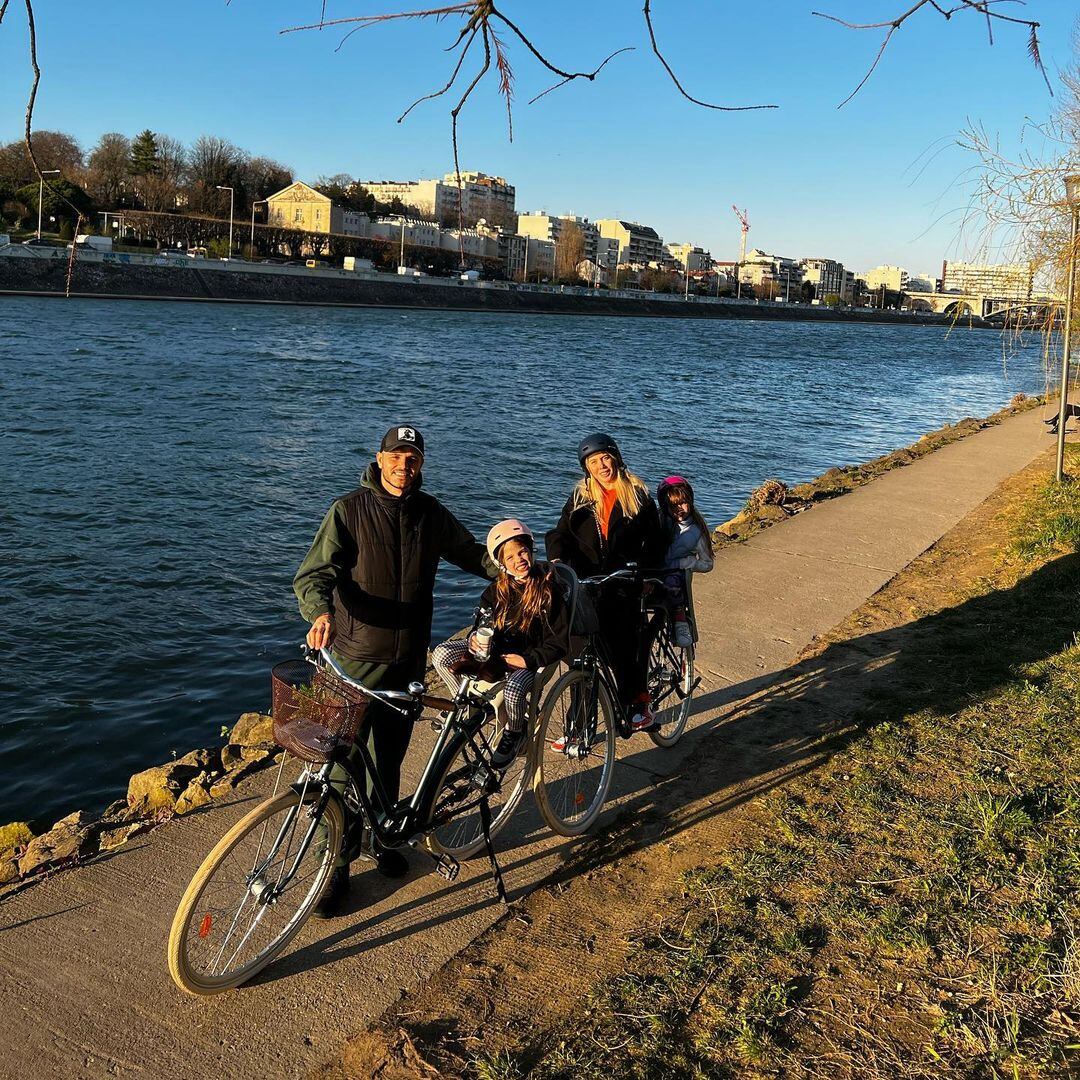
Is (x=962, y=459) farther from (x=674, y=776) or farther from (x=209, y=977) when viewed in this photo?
(x=209, y=977)

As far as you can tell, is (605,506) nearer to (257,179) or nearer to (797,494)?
(797,494)

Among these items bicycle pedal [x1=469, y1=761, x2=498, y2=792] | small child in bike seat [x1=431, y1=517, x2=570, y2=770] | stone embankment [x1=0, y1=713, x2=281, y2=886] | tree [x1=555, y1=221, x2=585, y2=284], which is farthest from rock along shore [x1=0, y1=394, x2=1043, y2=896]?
tree [x1=555, y1=221, x2=585, y2=284]

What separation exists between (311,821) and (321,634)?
660 millimetres

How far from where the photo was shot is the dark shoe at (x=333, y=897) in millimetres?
3873

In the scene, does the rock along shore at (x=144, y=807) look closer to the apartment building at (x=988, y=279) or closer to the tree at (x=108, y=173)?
the apartment building at (x=988, y=279)

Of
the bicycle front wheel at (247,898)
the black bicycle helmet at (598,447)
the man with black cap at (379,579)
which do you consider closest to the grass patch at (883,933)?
the bicycle front wheel at (247,898)

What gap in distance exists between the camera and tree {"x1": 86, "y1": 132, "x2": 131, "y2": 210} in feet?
281

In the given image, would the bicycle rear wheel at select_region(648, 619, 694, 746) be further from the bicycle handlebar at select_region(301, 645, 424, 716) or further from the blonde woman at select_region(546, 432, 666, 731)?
the bicycle handlebar at select_region(301, 645, 424, 716)

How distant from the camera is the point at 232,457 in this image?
20625 millimetres

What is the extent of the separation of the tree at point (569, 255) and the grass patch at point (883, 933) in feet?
492

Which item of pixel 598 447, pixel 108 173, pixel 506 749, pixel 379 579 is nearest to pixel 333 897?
pixel 506 749

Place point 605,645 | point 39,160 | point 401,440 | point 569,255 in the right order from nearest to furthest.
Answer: point 39,160 < point 401,440 < point 605,645 < point 569,255

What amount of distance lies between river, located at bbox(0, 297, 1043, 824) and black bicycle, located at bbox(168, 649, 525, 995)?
3.76 metres

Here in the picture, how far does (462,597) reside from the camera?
1130 centimetres
